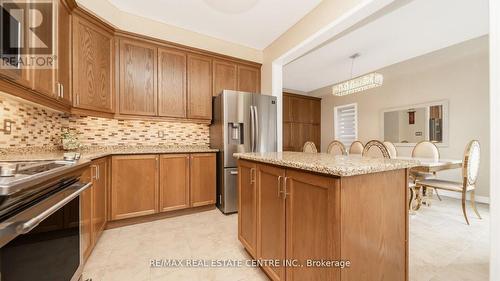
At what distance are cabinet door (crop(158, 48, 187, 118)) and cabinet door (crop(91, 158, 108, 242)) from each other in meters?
1.08

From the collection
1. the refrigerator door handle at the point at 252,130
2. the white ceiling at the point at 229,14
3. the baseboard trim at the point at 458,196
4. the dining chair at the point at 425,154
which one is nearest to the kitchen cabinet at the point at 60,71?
the white ceiling at the point at 229,14

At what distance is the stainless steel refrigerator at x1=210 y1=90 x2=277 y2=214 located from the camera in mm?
2818

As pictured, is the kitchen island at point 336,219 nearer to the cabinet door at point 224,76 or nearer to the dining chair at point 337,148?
the cabinet door at point 224,76

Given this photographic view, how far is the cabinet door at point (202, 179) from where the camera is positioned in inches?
107

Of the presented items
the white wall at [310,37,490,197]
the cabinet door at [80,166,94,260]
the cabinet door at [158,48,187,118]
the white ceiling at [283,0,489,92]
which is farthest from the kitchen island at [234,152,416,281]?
the white wall at [310,37,490,197]

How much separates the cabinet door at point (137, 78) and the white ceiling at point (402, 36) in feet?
9.28

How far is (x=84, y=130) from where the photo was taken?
2.54m

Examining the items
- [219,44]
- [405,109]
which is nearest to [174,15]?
[219,44]

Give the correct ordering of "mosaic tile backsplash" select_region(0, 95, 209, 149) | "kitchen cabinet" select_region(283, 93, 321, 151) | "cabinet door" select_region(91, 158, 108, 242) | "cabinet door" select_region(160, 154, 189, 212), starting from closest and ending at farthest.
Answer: "mosaic tile backsplash" select_region(0, 95, 209, 149)
"cabinet door" select_region(91, 158, 108, 242)
"cabinet door" select_region(160, 154, 189, 212)
"kitchen cabinet" select_region(283, 93, 321, 151)

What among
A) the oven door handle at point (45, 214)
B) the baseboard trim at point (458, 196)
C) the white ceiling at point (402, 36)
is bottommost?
the baseboard trim at point (458, 196)

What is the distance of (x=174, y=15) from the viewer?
2.70 meters

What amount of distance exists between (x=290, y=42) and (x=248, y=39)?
79 centimetres

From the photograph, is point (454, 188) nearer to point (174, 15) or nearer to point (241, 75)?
point (241, 75)

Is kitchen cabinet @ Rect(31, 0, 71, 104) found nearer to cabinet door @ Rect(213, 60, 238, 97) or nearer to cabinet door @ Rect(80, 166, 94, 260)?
cabinet door @ Rect(80, 166, 94, 260)
